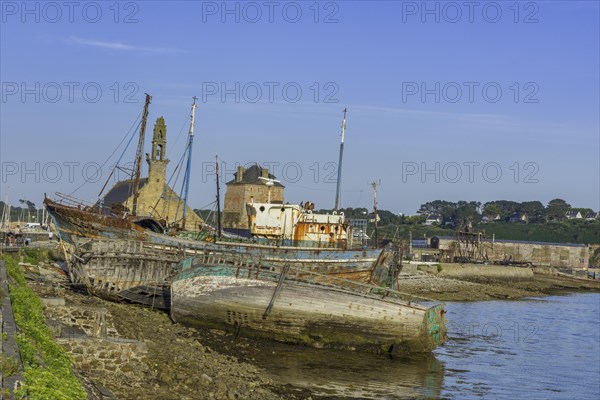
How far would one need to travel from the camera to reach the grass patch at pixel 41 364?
10.3 metres

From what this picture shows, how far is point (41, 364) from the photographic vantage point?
12.1m

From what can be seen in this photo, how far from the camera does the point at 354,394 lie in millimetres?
22016

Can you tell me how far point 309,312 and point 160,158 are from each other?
43261 millimetres

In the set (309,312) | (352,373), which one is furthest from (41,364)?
(309,312)

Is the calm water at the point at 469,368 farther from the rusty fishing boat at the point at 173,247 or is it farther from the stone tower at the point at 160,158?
the stone tower at the point at 160,158

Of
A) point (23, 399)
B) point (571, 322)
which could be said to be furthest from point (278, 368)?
point (571, 322)

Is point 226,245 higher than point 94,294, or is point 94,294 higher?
point 226,245

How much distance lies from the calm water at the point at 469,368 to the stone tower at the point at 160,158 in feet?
103

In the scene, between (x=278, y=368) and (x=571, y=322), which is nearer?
(x=278, y=368)

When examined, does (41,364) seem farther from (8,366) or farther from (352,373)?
(352,373)

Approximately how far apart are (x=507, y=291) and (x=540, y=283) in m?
19.0

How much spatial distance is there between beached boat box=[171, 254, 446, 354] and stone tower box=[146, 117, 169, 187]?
131 feet

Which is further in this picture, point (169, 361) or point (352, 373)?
point (352, 373)

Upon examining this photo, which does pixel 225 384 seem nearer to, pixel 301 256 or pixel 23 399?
pixel 23 399
